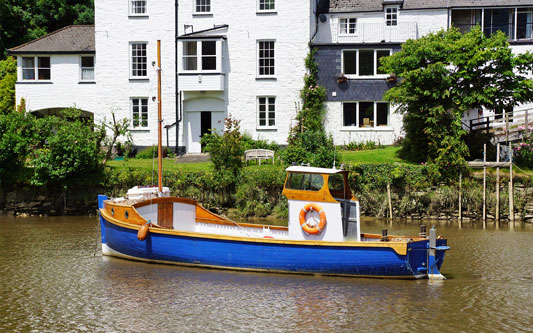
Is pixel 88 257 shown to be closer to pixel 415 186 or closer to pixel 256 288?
pixel 256 288

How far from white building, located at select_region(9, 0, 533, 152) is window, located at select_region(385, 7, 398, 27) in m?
0.06

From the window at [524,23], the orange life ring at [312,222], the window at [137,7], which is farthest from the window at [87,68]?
the orange life ring at [312,222]

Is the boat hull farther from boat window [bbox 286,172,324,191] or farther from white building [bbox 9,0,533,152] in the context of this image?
white building [bbox 9,0,533,152]

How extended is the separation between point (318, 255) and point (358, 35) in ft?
76.7

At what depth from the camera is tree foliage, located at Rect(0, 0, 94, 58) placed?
4866 cm

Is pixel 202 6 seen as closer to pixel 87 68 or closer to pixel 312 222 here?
pixel 87 68

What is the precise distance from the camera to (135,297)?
1697 cm

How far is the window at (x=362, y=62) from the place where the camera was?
3869 cm

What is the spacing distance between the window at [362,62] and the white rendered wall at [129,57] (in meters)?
10.0

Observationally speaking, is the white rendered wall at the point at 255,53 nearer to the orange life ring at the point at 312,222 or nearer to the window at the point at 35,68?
the window at the point at 35,68

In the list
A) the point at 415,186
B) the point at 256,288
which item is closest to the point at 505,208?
the point at 415,186

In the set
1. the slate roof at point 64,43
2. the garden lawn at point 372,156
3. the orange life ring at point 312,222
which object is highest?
the slate roof at point 64,43

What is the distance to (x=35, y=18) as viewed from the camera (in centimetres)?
4925

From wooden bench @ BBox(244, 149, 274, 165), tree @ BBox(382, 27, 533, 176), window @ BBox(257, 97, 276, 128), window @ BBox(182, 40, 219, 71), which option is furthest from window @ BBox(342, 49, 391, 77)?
wooden bench @ BBox(244, 149, 274, 165)
